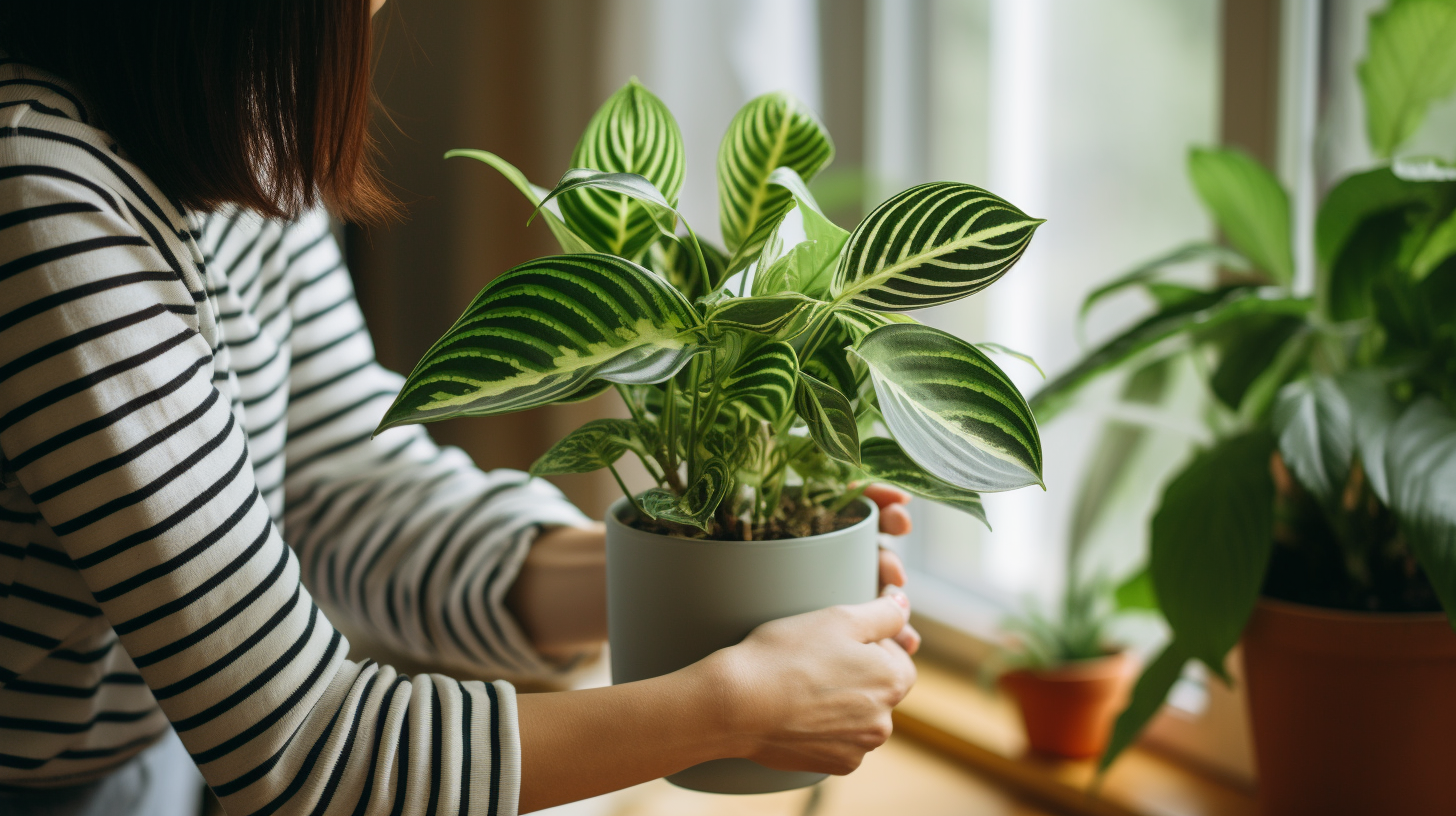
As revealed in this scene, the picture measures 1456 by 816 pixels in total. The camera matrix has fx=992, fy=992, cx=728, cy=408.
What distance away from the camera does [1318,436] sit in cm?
67

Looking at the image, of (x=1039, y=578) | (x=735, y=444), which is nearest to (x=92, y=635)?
(x=735, y=444)

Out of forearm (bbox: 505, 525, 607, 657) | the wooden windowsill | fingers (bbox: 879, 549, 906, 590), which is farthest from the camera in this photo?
the wooden windowsill

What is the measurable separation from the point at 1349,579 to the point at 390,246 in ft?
3.56

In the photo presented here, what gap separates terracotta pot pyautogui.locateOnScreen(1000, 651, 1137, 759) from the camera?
988 mm

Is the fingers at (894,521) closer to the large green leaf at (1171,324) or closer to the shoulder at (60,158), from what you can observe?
the large green leaf at (1171,324)

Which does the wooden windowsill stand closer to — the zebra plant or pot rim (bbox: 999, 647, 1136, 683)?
pot rim (bbox: 999, 647, 1136, 683)

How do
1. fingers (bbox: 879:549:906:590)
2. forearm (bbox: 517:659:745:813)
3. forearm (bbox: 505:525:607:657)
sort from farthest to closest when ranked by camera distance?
1. forearm (bbox: 505:525:607:657)
2. fingers (bbox: 879:549:906:590)
3. forearm (bbox: 517:659:745:813)

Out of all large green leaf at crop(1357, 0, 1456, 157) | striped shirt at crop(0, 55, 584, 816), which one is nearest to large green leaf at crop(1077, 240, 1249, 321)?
large green leaf at crop(1357, 0, 1456, 157)

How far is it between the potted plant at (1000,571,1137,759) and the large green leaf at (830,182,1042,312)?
69 cm

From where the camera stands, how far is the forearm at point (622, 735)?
47 cm

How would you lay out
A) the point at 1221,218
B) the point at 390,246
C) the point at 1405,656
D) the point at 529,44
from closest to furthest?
the point at 1405,656, the point at 1221,218, the point at 529,44, the point at 390,246

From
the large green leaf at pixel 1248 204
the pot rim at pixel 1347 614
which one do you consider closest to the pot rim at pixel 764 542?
the pot rim at pixel 1347 614

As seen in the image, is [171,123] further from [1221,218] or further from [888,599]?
[1221,218]

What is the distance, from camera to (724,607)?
0.48m
